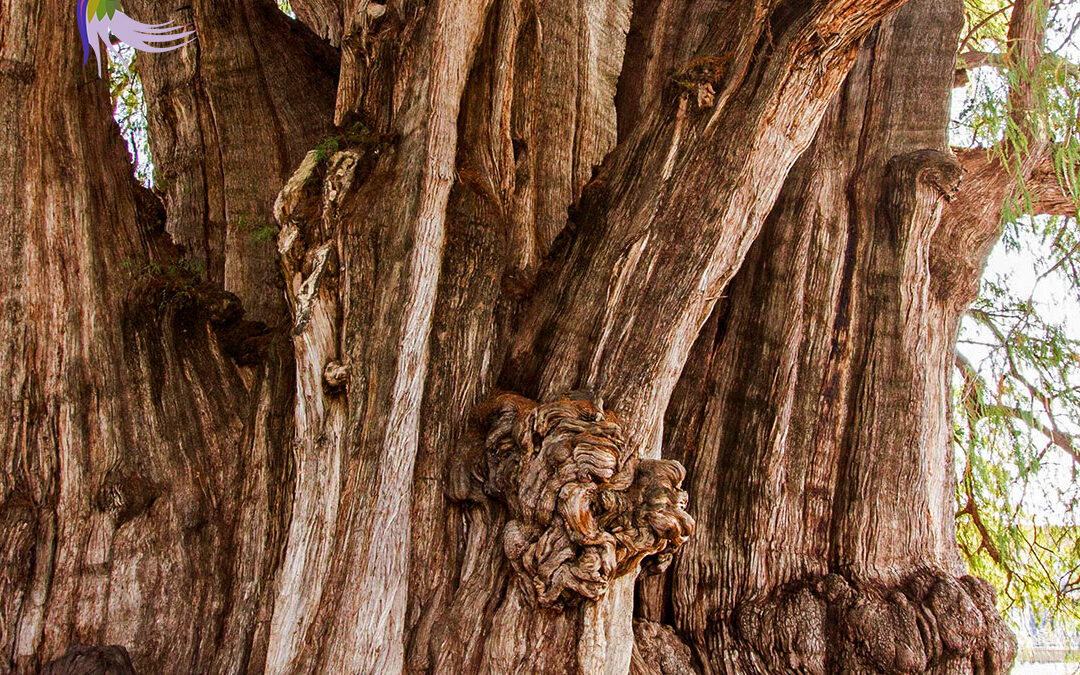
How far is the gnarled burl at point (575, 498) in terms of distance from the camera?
225 centimetres

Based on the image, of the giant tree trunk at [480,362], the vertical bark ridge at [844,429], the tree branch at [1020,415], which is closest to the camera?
the giant tree trunk at [480,362]

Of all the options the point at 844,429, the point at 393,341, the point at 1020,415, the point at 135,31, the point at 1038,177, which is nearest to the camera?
the point at 393,341

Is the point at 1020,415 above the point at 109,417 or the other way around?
above

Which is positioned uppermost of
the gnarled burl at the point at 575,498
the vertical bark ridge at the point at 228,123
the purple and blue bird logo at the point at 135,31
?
the purple and blue bird logo at the point at 135,31

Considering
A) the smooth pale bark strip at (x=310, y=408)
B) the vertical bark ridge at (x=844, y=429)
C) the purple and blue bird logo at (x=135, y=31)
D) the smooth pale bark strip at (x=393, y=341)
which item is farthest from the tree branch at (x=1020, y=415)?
the purple and blue bird logo at (x=135, y=31)

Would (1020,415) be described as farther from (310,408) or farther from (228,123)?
(228,123)

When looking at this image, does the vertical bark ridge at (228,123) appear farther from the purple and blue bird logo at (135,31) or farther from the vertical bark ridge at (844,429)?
the vertical bark ridge at (844,429)

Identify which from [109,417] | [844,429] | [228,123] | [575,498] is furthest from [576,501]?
[228,123]

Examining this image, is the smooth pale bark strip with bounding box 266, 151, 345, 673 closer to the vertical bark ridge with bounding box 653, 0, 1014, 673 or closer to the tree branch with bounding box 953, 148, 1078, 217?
the vertical bark ridge with bounding box 653, 0, 1014, 673

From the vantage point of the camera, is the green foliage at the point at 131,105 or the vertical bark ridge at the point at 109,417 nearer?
the vertical bark ridge at the point at 109,417

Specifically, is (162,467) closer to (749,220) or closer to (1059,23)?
(749,220)

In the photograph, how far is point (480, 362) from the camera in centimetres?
268

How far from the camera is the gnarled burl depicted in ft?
7.38

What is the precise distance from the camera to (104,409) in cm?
265
